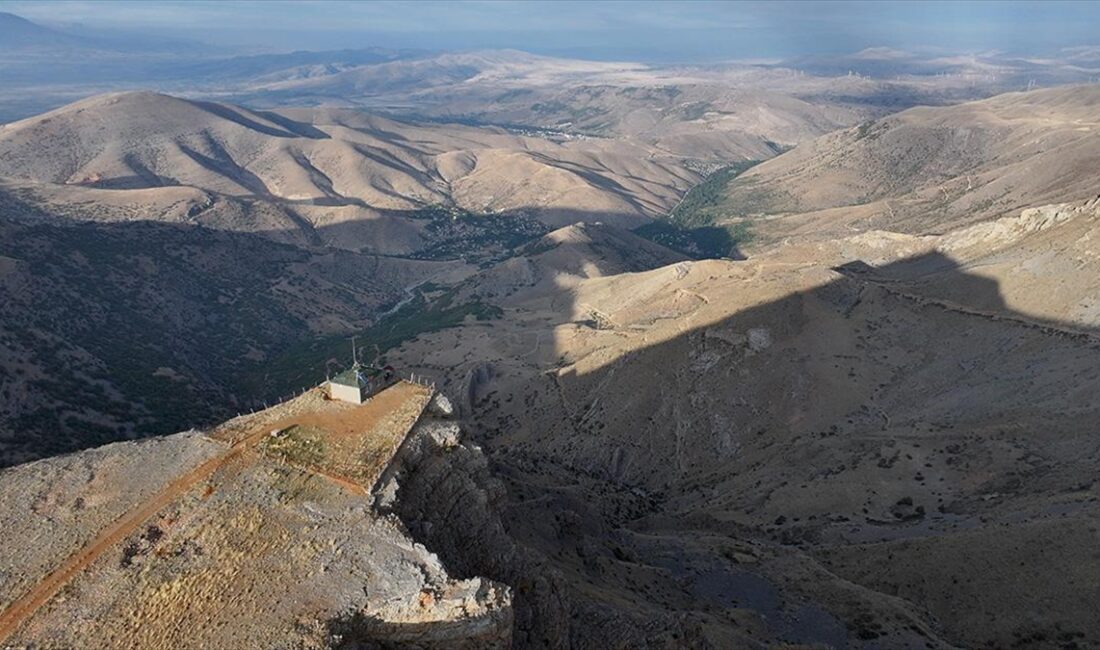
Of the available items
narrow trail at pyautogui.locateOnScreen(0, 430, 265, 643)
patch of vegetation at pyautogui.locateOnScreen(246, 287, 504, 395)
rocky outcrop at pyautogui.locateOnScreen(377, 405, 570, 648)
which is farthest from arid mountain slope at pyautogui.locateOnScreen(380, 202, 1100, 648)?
patch of vegetation at pyautogui.locateOnScreen(246, 287, 504, 395)

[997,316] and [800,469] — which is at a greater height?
Result: [997,316]

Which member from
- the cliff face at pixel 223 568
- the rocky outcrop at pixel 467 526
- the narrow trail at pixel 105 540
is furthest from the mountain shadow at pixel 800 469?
the narrow trail at pixel 105 540

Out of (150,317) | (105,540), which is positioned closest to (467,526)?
(105,540)

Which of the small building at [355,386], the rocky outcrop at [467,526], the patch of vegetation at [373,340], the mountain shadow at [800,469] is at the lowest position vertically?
the patch of vegetation at [373,340]

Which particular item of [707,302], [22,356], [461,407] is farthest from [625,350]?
[22,356]

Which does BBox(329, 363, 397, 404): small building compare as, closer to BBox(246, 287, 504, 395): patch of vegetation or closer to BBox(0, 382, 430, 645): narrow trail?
BBox(0, 382, 430, 645): narrow trail

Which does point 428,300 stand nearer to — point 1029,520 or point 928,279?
point 928,279

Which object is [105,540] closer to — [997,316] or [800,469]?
[800,469]

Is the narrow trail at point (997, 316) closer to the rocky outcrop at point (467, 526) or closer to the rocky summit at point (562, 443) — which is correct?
the rocky summit at point (562, 443)
